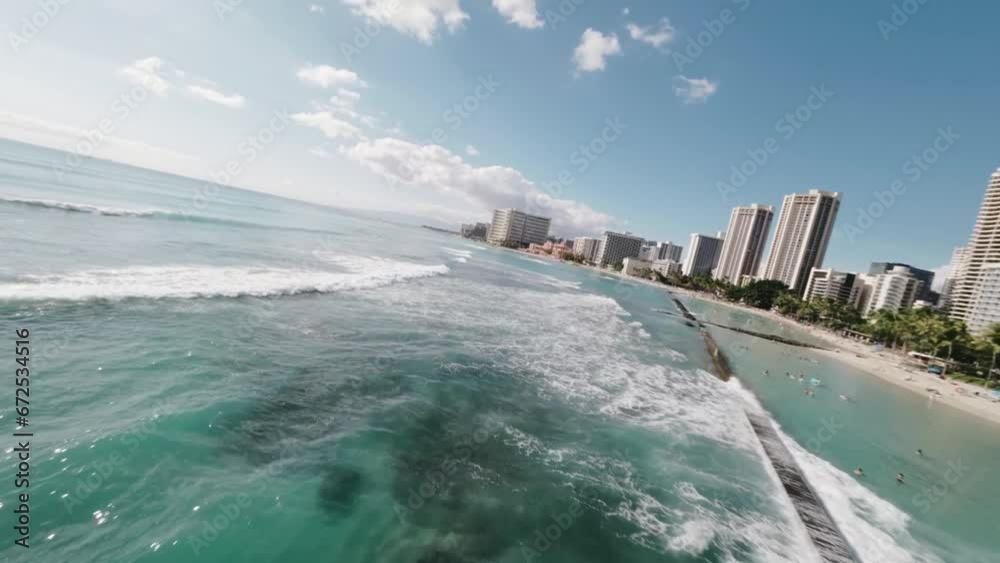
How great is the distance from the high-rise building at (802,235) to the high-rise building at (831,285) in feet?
9.13

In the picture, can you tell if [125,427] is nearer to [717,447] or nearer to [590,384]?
[590,384]

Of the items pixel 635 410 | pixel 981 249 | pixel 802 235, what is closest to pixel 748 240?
pixel 802 235

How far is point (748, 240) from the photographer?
583 ft

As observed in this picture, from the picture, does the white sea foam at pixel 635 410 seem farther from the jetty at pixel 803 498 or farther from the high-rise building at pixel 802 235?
the high-rise building at pixel 802 235

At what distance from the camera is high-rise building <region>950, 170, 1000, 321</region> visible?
84.9 meters

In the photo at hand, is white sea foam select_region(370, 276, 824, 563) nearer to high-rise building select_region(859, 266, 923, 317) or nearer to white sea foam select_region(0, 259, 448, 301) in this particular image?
white sea foam select_region(0, 259, 448, 301)

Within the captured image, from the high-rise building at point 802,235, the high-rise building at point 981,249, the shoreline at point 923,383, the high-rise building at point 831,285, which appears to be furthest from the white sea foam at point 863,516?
A: the high-rise building at point 831,285

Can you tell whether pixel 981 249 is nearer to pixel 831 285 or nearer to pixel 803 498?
pixel 831 285

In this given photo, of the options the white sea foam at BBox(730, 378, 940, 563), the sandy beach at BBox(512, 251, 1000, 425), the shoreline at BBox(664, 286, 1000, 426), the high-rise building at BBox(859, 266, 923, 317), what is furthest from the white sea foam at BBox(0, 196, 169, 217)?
the high-rise building at BBox(859, 266, 923, 317)

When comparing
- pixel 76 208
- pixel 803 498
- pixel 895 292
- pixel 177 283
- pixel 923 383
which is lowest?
pixel 803 498

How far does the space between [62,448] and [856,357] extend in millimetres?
69967

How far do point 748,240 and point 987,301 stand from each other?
106441mm

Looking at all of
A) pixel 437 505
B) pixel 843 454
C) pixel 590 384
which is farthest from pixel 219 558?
pixel 843 454

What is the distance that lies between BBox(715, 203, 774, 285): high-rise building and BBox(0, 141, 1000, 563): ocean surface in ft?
592
